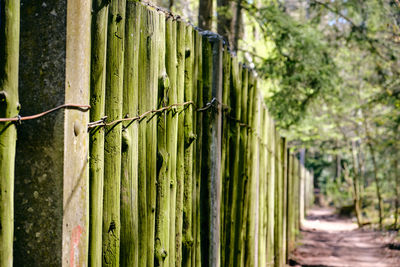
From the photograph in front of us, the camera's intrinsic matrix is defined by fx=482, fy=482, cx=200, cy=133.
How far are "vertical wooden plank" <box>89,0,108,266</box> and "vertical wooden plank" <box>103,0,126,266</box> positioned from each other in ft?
0.22

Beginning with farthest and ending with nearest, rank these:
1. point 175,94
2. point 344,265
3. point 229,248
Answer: point 344,265
point 229,248
point 175,94

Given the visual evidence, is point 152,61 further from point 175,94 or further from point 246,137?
point 246,137

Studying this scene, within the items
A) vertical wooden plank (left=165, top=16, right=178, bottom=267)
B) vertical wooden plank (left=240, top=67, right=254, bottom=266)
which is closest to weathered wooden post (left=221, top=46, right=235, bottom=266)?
vertical wooden plank (left=240, top=67, right=254, bottom=266)

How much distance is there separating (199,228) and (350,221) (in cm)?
1772

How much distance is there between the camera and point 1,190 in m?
1.42

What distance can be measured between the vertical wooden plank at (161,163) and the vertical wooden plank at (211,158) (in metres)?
0.83

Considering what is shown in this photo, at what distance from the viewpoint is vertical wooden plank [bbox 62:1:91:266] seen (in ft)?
5.08

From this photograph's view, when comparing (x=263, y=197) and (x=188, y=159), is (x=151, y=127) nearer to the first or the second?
(x=188, y=159)

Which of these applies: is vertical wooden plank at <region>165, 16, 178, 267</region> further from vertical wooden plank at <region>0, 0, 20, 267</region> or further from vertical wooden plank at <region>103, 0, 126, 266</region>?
vertical wooden plank at <region>0, 0, 20, 267</region>

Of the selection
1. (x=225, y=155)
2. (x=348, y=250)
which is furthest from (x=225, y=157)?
(x=348, y=250)

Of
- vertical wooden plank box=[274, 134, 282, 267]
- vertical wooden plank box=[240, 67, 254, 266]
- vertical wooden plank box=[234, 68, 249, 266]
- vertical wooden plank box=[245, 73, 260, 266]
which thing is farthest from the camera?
vertical wooden plank box=[274, 134, 282, 267]

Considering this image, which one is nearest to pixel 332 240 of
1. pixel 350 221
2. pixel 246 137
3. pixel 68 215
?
pixel 350 221

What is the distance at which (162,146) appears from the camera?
240 cm

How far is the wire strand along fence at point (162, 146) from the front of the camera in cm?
187
